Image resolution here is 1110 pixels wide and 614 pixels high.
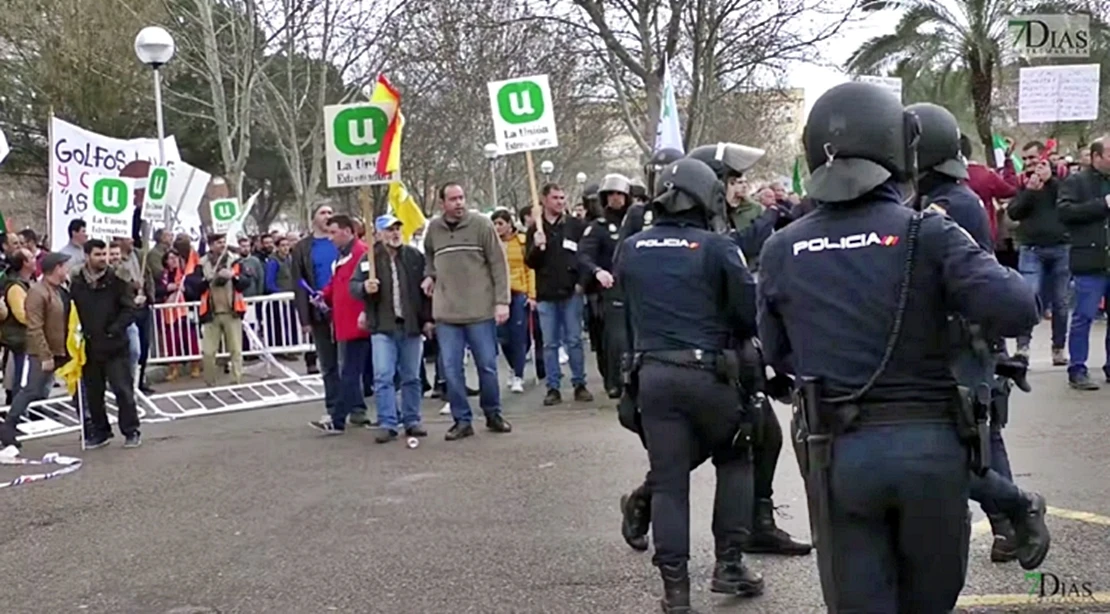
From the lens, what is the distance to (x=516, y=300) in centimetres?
1148

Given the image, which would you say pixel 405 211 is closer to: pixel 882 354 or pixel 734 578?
pixel 734 578

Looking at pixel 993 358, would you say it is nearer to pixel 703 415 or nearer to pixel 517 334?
pixel 703 415

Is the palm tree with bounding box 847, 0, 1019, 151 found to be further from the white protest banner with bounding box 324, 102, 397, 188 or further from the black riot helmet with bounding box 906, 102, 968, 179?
the black riot helmet with bounding box 906, 102, 968, 179

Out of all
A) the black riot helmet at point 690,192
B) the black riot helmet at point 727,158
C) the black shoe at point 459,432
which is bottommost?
the black shoe at point 459,432

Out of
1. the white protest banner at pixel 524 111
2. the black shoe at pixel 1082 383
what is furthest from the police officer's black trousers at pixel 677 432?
the white protest banner at pixel 524 111

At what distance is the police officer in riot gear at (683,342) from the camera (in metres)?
4.76

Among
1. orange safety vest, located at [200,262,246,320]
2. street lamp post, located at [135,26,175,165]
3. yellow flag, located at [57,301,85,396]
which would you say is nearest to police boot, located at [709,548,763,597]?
yellow flag, located at [57,301,85,396]

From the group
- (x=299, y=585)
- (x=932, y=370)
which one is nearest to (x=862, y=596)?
(x=932, y=370)

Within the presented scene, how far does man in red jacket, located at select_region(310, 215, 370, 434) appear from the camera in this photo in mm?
9812

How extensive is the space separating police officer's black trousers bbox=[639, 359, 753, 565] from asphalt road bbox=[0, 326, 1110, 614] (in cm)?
44

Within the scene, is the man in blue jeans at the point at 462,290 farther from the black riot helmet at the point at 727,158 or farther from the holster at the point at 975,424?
the holster at the point at 975,424

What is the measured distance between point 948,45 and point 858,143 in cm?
2267

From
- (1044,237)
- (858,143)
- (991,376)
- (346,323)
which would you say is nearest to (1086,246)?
(1044,237)

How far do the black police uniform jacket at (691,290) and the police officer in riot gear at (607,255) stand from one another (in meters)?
4.31
